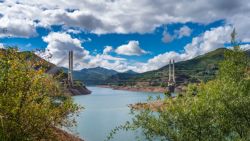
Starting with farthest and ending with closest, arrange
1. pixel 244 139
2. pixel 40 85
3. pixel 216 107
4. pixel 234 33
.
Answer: pixel 234 33 → pixel 216 107 → pixel 244 139 → pixel 40 85

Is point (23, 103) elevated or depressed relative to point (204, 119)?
elevated

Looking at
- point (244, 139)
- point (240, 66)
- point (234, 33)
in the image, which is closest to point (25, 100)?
point (244, 139)

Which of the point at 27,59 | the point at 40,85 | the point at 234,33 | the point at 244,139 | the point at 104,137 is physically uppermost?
the point at 234,33

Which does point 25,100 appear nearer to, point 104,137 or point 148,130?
point 148,130

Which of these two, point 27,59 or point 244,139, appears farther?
point 244,139

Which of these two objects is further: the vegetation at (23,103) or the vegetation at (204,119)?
the vegetation at (204,119)

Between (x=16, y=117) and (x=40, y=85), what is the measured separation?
2.85 meters

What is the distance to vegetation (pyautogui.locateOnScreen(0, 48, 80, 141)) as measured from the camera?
61.3 ft

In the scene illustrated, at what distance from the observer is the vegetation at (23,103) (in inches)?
736

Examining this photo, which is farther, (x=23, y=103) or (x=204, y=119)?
(x=204, y=119)

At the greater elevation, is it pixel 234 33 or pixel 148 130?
pixel 234 33

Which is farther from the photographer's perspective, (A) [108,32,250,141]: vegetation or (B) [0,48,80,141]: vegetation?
(A) [108,32,250,141]: vegetation

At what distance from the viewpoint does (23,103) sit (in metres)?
19.7

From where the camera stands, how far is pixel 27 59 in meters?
23.5
